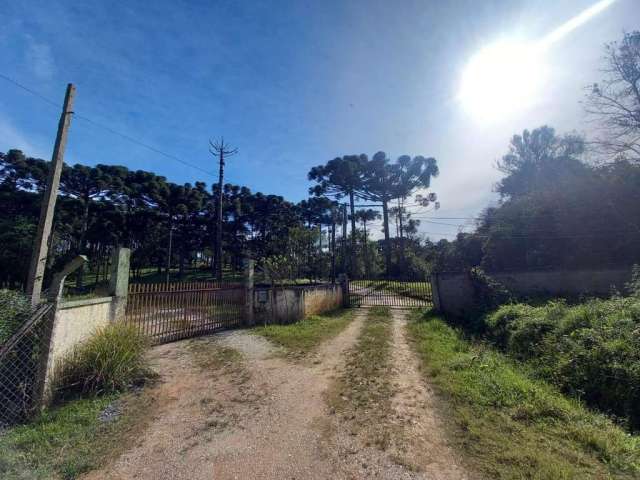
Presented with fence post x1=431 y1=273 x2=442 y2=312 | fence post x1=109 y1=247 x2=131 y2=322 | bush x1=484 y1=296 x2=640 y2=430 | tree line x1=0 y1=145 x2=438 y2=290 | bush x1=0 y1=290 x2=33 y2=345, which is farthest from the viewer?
tree line x1=0 y1=145 x2=438 y2=290

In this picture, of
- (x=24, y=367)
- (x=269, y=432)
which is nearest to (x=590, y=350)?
(x=269, y=432)

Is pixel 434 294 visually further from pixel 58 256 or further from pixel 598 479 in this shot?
pixel 58 256

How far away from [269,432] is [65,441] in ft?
6.65

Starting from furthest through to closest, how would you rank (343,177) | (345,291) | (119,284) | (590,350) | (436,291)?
1. (343,177)
2. (345,291)
3. (436,291)
4. (119,284)
5. (590,350)

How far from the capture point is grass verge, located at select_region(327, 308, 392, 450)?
3078 millimetres

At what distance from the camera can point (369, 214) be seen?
113ft

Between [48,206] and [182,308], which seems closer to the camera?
[48,206]

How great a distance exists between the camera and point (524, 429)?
9.87 ft

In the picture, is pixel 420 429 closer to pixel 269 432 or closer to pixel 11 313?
pixel 269 432

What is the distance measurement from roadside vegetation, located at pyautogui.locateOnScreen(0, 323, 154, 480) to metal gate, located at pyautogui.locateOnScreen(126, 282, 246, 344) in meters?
1.39

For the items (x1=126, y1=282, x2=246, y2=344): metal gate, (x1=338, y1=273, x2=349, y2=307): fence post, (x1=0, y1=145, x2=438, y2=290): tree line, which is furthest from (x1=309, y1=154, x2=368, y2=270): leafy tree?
(x1=126, y1=282, x2=246, y2=344): metal gate

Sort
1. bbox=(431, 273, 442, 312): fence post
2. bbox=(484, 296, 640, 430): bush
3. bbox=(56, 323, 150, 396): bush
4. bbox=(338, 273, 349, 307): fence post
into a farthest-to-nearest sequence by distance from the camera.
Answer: bbox=(338, 273, 349, 307): fence post
bbox=(431, 273, 442, 312): fence post
bbox=(56, 323, 150, 396): bush
bbox=(484, 296, 640, 430): bush

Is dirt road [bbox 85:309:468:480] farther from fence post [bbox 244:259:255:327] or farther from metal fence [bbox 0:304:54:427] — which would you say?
fence post [bbox 244:259:255:327]

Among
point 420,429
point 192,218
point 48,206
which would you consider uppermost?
point 192,218
